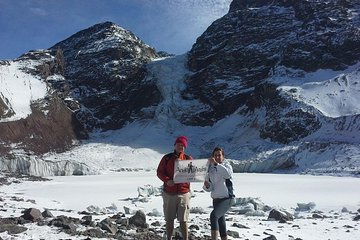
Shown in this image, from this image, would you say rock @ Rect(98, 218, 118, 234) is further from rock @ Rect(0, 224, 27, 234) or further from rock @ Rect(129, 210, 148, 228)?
rock @ Rect(0, 224, 27, 234)

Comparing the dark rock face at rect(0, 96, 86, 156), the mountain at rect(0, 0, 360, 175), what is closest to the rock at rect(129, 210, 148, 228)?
the mountain at rect(0, 0, 360, 175)

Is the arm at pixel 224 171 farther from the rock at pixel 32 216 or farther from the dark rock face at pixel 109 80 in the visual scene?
the dark rock face at pixel 109 80

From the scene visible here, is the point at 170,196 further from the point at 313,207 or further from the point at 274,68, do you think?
the point at 274,68

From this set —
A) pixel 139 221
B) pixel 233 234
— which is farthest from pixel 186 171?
pixel 139 221

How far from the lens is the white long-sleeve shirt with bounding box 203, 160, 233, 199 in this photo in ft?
28.0

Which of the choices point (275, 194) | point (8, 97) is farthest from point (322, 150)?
point (8, 97)

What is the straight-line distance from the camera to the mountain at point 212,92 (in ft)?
200

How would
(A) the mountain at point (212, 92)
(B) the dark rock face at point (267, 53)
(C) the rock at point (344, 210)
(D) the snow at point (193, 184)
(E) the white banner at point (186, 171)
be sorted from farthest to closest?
(B) the dark rock face at point (267, 53) → (A) the mountain at point (212, 92) → (C) the rock at point (344, 210) → (D) the snow at point (193, 184) → (E) the white banner at point (186, 171)

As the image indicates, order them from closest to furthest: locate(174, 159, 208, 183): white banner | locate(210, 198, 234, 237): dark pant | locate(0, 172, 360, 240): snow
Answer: locate(174, 159, 208, 183): white banner < locate(210, 198, 234, 237): dark pant < locate(0, 172, 360, 240): snow

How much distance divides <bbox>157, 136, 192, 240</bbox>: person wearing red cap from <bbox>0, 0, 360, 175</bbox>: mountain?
42.0 m

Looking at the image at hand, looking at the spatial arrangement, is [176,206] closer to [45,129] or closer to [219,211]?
[219,211]

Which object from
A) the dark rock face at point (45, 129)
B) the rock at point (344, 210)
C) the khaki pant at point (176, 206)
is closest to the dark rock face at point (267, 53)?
the dark rock face at point (45, 129)

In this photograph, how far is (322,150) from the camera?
4978cm

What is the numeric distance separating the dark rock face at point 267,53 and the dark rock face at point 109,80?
10777mm
